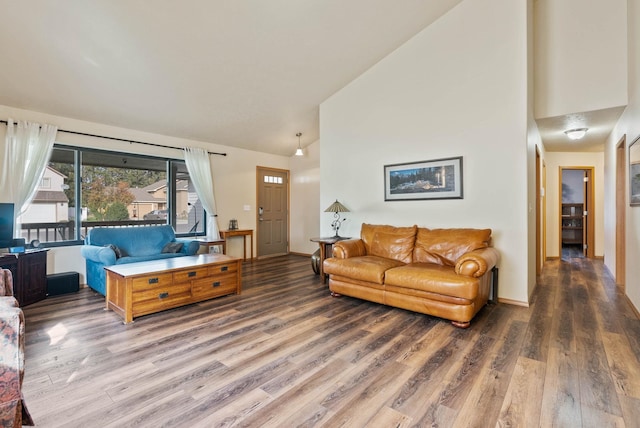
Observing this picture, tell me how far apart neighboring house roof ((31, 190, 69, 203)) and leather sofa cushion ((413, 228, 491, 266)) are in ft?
15.9

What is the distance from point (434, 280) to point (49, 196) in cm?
502

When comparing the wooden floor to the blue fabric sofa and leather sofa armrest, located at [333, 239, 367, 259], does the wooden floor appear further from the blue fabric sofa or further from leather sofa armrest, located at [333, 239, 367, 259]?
leather sofa armrest, located at [333, 239, 367, 259]

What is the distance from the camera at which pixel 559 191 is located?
6.42 meters

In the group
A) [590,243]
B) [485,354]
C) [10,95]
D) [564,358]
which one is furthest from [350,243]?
[590,243]

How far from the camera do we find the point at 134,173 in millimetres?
5055

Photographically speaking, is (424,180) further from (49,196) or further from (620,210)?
(49,196)

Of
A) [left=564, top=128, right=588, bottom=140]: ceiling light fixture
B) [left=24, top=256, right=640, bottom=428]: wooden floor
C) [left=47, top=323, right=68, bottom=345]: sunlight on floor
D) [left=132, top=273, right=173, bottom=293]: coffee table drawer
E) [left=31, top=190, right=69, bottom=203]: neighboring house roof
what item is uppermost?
[left=564, top=128, right=588, bottom=140]: ceiling light fixture

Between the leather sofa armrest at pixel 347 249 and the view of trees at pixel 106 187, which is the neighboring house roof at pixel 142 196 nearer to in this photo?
the view of trees at pixel 106 187

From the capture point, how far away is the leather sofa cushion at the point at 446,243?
3436mm

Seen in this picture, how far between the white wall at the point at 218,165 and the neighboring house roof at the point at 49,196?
61 centimetres

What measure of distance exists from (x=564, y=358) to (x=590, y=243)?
5.82 meters

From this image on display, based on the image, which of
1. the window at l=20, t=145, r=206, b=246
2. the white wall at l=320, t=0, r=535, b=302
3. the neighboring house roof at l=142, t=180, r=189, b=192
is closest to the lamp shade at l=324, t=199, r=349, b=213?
the white wall at l=320, t=0, r=535, b=302

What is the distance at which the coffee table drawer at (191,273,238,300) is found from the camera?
11.7 ft

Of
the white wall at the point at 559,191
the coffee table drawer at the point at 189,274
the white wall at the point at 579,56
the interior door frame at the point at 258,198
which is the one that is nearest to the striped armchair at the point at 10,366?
the coffee table drawer at the point at 189,274
